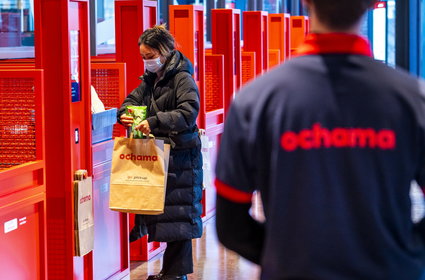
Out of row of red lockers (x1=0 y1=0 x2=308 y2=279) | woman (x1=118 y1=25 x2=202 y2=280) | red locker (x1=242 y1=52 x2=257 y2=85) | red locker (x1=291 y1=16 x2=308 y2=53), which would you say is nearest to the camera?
Answer: row of red lockers (x1=0 y1=0 x2=308 y2=279)

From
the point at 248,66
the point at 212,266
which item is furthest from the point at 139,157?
the point at 248,66

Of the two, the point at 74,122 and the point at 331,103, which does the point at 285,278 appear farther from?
the point at 74,122

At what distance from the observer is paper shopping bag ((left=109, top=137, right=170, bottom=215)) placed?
15.5 ft

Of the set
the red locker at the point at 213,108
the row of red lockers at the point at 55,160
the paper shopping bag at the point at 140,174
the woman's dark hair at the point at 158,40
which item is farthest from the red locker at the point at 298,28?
the paper shopping bag at the point at 140,174

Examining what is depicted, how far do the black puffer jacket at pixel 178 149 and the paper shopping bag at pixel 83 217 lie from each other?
1.61ft

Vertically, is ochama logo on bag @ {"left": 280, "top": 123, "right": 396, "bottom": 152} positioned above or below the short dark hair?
below

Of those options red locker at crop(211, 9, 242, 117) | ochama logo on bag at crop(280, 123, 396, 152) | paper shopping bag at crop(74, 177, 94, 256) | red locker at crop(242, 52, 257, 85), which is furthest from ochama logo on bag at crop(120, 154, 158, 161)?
red locker at crop(242, 52, 257, 85)

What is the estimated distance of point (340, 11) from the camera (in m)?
1.85

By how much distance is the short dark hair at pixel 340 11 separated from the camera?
72.6 inches

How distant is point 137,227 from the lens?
5.12 metres

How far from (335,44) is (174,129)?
3000mm

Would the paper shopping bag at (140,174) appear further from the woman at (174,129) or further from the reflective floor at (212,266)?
the reflective floor at (212,266)

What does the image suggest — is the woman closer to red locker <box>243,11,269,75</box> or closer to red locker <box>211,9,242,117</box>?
red locker <box>211,9,242,117</box>

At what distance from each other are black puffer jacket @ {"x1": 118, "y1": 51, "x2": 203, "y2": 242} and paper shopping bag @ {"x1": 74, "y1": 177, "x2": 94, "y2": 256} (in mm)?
492
